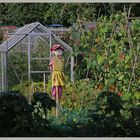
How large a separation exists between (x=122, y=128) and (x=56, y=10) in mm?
14419

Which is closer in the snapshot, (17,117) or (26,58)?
(17,117)

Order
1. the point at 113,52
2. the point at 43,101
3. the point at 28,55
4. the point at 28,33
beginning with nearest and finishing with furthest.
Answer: the point at 43,101, the point at 113,52, the point at 28,33, the point at 28,55

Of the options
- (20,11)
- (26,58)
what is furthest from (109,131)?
(20,11)

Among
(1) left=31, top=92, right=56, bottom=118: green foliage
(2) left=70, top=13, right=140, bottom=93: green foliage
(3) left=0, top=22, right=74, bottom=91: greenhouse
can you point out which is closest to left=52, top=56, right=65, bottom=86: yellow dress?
(2) left=70, top=13, right=140, bottom=93: green foliage

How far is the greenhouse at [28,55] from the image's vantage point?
959 centimetres

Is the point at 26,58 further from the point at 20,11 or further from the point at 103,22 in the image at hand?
the point at 20,11

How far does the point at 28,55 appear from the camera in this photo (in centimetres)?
977

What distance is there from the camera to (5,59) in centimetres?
957

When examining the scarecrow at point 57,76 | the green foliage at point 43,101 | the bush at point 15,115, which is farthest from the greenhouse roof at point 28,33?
the bush at point 15,115

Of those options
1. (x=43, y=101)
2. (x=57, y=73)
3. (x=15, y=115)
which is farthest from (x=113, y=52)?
(x=15, y=115)

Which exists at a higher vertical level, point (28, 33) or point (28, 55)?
point (28, 33)

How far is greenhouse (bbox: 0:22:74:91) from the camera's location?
9.59m

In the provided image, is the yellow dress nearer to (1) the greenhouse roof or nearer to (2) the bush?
(1) the greenhouse roof

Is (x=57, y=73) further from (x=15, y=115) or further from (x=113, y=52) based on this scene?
(x=15, y=115)
